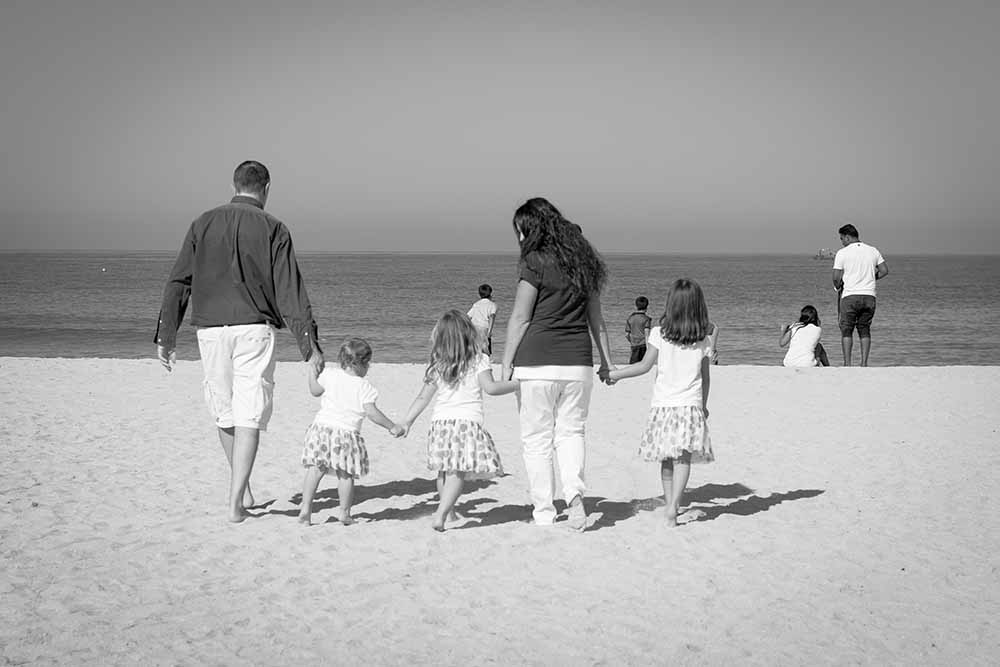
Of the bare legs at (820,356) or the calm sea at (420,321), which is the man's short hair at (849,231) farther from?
the calm sea at (420,321)

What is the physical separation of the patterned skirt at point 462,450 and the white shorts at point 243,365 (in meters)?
0.97

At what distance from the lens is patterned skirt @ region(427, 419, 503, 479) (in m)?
5.68

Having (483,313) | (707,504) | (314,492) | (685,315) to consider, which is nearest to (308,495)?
(314,492)

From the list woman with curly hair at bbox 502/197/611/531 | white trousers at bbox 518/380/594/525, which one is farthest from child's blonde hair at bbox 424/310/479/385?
white trousers at bbox 518/380/594/525

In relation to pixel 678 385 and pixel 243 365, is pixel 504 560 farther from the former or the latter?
pixel 243 365

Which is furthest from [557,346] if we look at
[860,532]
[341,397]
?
[860,532]

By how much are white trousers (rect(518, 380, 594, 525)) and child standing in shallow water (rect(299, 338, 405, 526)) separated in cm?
84

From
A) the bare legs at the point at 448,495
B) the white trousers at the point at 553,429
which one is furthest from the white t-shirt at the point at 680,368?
the bare legs at the point at 448,495

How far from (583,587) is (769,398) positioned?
6.95 m

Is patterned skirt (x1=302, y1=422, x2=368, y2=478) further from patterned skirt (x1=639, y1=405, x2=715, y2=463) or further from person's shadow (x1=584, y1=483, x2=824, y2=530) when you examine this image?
patterned skirt (x1=639, y1=405, x2=715, y2=463)

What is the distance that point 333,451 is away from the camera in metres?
5.83

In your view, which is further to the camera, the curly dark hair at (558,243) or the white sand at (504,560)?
the curly dark hair at (558,243)

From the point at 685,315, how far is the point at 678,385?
1.44 feet

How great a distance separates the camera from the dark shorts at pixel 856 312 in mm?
Answer: 13398
